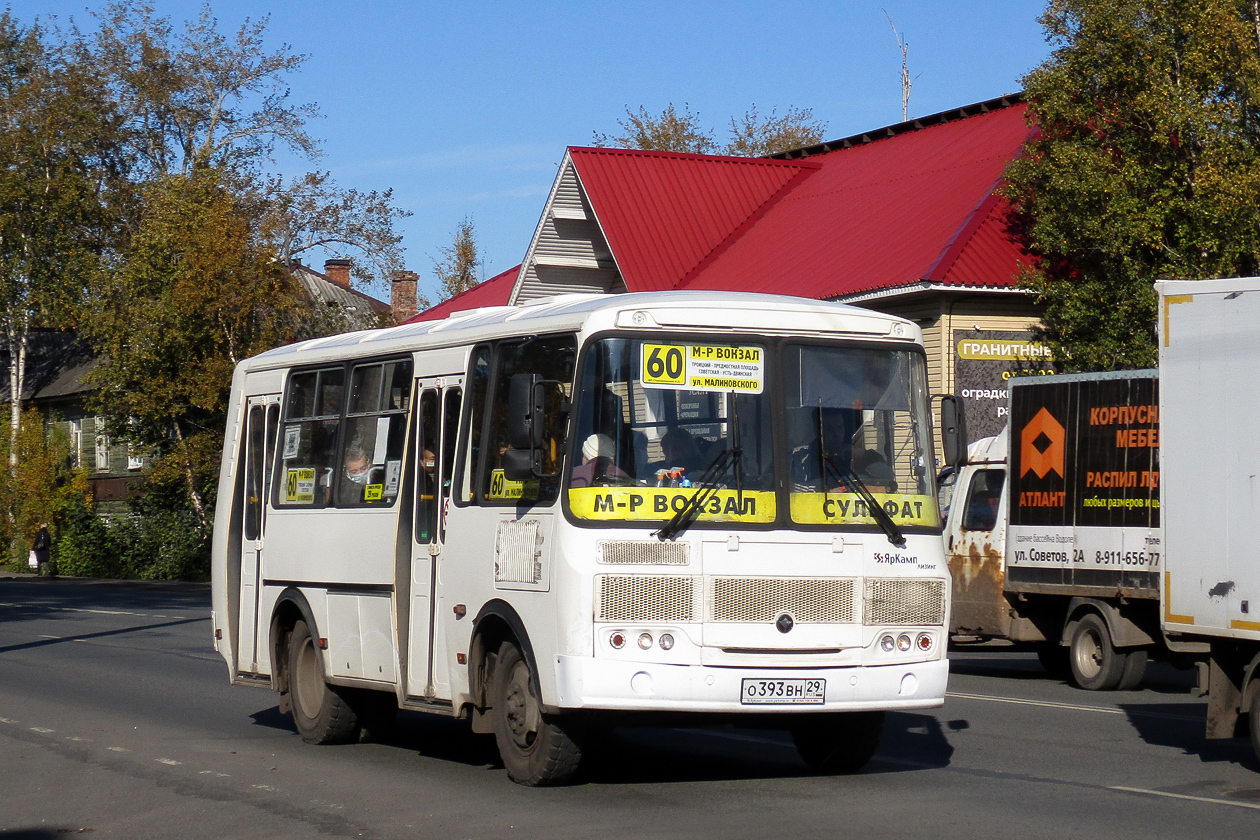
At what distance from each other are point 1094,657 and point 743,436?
783 centimetres

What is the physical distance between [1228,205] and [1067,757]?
14043 millimetres

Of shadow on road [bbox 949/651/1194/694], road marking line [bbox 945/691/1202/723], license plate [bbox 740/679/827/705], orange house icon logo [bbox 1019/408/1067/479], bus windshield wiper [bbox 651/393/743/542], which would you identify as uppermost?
orange house icon logo [bbox 1019/408/1067/479]

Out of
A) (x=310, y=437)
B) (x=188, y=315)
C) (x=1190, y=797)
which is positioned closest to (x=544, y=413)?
(x=310, y=437)

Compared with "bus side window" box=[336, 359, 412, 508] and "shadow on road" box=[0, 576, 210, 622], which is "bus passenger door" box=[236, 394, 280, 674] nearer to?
"bus side window" box=[336, 359, 412, 508]

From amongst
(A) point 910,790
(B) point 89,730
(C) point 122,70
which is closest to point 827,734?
(A) point 910,790

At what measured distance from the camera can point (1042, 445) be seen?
16.1m

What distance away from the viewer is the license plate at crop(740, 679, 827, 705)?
28.8 ft

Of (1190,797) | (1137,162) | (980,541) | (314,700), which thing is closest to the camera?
(1190,797)

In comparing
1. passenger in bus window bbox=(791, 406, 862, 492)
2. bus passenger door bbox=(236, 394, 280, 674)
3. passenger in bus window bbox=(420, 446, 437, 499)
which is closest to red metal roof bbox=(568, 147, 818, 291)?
bus passenger door bbox=(236, 394, 280, 674)

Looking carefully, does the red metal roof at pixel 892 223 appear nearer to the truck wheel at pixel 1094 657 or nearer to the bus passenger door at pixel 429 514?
the truck wheel at pixel 1094 657

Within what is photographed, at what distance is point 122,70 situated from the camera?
2116 inches

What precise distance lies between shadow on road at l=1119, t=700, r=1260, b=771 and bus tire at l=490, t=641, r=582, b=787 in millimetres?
4295

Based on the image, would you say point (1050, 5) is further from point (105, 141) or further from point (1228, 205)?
point (105, 141)

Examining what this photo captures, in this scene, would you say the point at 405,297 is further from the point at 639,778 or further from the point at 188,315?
the point at 639,778
